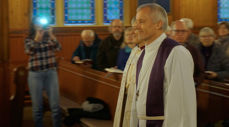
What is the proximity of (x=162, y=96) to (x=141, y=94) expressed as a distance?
0.15m

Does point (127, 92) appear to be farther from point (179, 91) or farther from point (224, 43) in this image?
point (224, 43)

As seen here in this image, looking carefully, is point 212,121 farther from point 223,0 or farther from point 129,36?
point 223,0

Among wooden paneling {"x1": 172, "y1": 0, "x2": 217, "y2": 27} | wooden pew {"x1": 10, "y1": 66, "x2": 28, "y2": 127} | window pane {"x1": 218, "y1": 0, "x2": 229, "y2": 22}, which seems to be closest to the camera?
wooden pew {"x1": 10, "y1": 66, "x2": 28, "y2": 127}

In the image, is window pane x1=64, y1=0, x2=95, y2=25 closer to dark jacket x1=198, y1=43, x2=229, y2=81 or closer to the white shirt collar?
dark jacket x1=198, y1=43, x2=229, y2=81

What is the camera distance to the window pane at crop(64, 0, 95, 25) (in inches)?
412

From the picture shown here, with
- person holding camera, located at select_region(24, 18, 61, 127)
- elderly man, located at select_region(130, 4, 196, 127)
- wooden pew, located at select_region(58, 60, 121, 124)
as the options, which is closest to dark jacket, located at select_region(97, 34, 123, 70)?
wooden pew, located at select_region(58, 60, 121, 124)

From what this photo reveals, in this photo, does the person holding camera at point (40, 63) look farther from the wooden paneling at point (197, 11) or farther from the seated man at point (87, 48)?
the wooden paneling at point (197, 11)

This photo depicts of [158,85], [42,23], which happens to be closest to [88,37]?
[42,23]

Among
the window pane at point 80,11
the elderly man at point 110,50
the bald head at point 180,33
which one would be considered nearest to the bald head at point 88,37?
the elderly man at point 110,50

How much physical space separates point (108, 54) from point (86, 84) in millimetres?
604

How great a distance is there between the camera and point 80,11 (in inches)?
417

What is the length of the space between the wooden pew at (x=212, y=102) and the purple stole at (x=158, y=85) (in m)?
1.51

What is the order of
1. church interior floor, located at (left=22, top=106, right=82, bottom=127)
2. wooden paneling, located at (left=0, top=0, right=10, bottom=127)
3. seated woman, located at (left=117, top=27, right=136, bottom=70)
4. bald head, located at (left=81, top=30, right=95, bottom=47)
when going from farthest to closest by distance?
1. church interior floor, located at (left=22, top=106, right=82, bottom=127)
2. bald head, located at (left=81, top=30, right=95, bottom=47)
3. seated woman, located at (left=117, top=27, right=136, bottom=70)
4. wooden paneling, located at (left=0, top=0, right=10, bottom=127)

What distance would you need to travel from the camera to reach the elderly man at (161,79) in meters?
2.14
